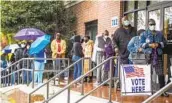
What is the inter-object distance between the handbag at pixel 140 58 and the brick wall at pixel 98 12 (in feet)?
14.2

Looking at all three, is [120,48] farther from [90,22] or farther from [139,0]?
[90,22]

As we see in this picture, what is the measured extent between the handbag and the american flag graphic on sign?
1122 millimetres

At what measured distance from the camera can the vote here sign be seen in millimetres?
7156

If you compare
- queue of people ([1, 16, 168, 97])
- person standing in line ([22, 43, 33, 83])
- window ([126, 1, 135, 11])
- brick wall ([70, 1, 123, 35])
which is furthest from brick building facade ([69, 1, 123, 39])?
person standing in line ([22, 43, 33, 83])

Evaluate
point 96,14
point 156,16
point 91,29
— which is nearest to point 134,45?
point 156,16

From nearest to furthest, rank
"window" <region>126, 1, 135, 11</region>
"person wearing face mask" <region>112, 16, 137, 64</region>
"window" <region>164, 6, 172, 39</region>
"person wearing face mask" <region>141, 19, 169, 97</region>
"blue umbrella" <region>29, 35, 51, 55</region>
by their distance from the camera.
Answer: "person wearing face mask" <region>141, 19, 169, 97</region> < "person wearing face mask" <region>112, 16, 137, 64</region> < "window" <region>164, 6, 172, 39</region> < "blue umbrella" <region>29, 35, 51, 55</region> < "window" <region>126, 1, 135, 11</region>

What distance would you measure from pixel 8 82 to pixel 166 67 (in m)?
6.47

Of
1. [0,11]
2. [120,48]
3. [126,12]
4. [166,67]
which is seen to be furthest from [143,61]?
[0,11]

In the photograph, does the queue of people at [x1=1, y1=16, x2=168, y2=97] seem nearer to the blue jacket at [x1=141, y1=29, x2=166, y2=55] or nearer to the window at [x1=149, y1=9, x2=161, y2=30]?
the blue jacket at [x1=141, y1=29, x2=166, y2=55]

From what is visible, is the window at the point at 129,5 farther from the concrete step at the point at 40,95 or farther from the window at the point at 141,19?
the concrete step at the point at 40,95

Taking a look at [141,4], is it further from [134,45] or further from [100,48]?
[134,45]

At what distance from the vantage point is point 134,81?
717 cm

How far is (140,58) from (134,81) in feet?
4.88

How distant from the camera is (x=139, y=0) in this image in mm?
11969
